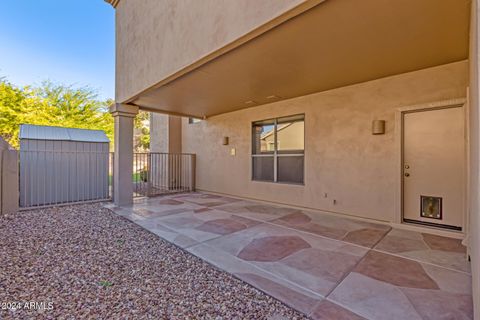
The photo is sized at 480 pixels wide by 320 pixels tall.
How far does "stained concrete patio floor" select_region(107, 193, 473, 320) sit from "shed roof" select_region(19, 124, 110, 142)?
2871 mm

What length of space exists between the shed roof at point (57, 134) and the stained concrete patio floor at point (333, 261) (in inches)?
113

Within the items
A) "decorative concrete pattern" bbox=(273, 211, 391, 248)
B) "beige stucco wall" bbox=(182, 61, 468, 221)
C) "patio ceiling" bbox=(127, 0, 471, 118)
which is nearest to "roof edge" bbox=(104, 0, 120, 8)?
"patio ceiling" bbox=(127, 0, 471, 118)

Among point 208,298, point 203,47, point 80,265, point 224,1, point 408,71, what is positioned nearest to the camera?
point 208,298

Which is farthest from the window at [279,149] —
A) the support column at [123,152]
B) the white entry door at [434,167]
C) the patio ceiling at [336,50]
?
the support column at [123,152]

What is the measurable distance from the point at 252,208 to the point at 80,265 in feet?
11.7

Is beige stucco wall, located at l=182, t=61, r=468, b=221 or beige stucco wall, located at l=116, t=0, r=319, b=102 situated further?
beige stucco wall, located at l=182, t=61, r=468, b=221

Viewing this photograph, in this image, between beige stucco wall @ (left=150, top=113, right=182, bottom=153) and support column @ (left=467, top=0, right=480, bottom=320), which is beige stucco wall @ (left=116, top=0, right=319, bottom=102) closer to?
support column @ (left=467, top=0, right=480, bottom=320)

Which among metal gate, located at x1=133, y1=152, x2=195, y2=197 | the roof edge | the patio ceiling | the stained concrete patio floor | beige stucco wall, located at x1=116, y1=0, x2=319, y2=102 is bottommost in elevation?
the stained concrete patio floor

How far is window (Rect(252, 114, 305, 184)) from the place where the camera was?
17.6 ft

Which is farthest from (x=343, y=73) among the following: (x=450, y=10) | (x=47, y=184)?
(x=47, y=184)

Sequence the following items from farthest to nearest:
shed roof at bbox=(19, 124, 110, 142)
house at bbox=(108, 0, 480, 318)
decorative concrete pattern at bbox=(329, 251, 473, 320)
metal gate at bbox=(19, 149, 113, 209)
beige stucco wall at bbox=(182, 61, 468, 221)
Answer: shed roof at bbox=(19, 124, 110, 142) < metal gate at bbox=(19, 149, 113, 209) < beige stucco wall at bbox=(182, 61, 468, 221) < house at bbox=(108, 0, 480, 318) < decorative concrete pattern at bbox=(329, 251, 473, 320)

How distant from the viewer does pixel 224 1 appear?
2812 mm

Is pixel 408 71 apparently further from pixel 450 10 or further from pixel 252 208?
pixel 252 208

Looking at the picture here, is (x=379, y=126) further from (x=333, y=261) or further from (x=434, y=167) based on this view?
(x=333, y=261)
